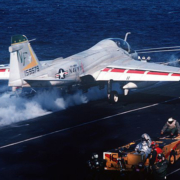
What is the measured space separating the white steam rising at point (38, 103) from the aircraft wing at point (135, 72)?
11.2 feet

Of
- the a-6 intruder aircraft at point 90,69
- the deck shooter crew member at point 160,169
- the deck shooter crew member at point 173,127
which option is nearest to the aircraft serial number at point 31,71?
the a-6 intruder aircraft at point 90,69

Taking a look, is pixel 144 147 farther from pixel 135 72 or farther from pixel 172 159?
pixel 135 72

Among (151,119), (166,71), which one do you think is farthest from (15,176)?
(166,71)

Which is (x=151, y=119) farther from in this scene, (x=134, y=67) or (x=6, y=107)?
(x=6, y=107)

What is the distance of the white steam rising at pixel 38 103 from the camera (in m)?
34.8

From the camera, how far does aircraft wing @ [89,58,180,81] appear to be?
34062 mm

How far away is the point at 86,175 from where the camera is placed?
2291cm

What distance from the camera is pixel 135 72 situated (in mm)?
35188

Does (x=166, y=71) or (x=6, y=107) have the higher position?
(x=166, y=71)

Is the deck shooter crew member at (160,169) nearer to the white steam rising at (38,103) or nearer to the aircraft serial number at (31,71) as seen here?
the aircraft serial number at (31,71)

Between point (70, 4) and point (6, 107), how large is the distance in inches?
3285

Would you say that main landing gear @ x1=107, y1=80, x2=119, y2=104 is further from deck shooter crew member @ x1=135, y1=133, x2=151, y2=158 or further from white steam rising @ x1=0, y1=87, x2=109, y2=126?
deck shooter crew member @ x1=135, y1=133, x2=151, y2=158

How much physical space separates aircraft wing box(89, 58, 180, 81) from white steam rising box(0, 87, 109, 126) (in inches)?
134

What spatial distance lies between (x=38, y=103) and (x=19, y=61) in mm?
6508
